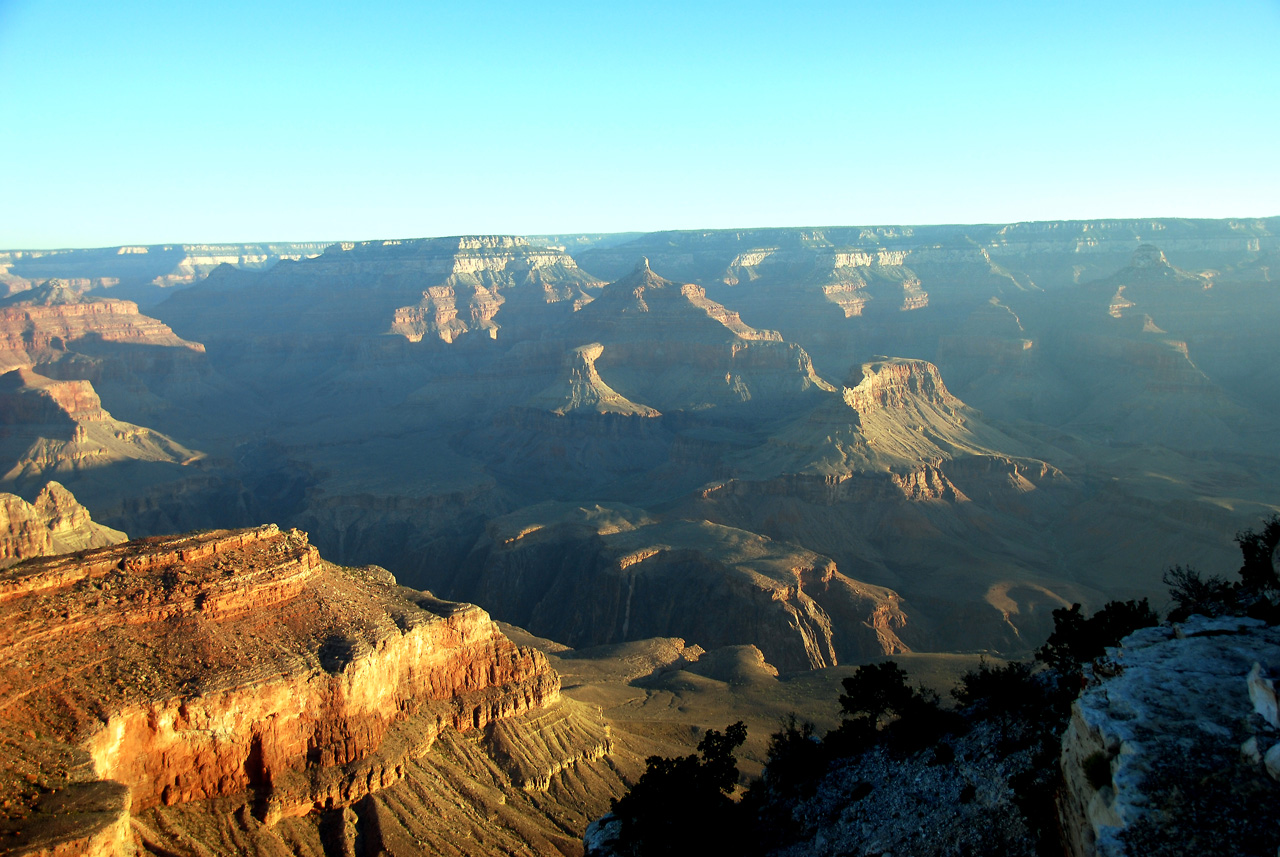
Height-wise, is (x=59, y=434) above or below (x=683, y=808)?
below

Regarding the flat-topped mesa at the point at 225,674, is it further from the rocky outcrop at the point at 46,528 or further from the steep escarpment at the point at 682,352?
the steep escarpment at the point at 682,352

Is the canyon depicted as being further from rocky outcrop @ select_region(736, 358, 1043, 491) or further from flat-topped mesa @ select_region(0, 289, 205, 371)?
flat-topped mesa @ select_region(0, 289, 205, 371)

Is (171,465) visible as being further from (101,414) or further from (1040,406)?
(1040,406)

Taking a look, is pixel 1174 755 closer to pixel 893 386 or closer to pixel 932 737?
pixel 932 737

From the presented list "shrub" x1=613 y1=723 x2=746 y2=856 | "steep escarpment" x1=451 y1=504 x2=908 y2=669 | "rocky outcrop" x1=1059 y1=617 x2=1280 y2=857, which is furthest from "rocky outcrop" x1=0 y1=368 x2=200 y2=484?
"rocky outcrop" x1=1059 y1=617 x2=1280 y2=857

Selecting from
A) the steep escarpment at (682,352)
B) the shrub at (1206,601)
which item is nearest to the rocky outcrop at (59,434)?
the steep escarpment at (682,352)

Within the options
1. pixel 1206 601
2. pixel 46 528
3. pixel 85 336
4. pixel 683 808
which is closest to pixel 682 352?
pixel 46 528
